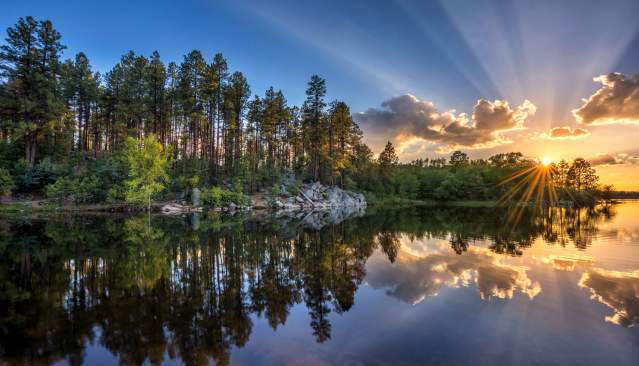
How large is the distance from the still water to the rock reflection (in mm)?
60

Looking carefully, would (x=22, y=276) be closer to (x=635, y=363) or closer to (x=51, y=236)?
(x=51, y=236)

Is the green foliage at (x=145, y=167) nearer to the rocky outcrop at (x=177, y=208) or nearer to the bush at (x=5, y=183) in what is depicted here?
the rocky outcrop at (x=177, y=208)

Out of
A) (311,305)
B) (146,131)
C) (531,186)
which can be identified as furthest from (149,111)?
(531,186)

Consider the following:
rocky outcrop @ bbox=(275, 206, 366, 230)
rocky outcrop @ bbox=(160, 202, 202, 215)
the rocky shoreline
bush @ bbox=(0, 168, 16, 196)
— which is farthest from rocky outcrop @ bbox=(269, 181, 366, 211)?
bush @ bbox=(0, 168, 16, 196)

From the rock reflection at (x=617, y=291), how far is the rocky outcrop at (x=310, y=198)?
124ft

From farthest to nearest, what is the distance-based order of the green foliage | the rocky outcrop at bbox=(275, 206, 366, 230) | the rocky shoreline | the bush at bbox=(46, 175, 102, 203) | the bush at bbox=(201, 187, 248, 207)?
the bush at bbox=(201, 187, 248, 207) → the rocky shoreline → the bush at bbox=(46, 175, 102, 203) → the green foliage → the rocky outcrop at bbox=(275, 206, 366, 230)

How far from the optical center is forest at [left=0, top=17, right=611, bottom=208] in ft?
122

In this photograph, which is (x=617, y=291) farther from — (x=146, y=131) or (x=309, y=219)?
(x=146, y=131)

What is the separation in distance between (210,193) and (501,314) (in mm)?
38587

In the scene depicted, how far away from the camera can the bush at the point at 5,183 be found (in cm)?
3334

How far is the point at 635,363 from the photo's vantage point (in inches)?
210

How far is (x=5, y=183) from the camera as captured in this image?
110 ft

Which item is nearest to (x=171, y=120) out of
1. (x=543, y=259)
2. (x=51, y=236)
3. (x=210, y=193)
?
(x=210, y=193)

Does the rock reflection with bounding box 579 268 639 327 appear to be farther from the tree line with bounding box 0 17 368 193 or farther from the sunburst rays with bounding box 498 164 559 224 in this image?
the sunburst rays with bounding box 498 164 559 224
